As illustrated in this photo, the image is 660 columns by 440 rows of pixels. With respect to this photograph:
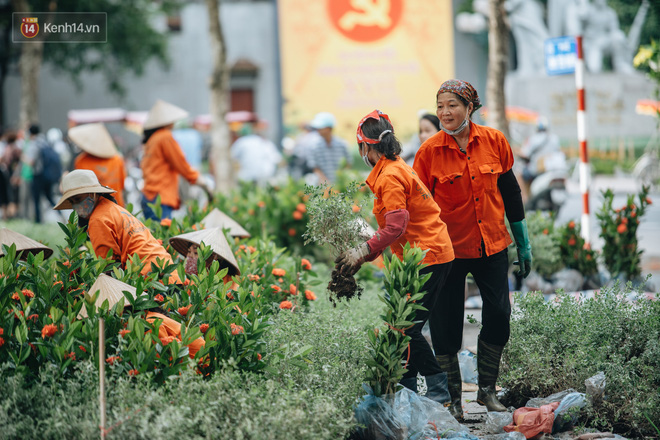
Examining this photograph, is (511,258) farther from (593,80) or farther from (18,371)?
(593,80)

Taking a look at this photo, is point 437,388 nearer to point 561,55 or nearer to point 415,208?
point 415,208

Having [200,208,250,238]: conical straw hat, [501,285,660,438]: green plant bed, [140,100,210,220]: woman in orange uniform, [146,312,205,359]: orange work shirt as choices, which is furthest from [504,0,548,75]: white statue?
[146,312,205,359]: orange work shirt

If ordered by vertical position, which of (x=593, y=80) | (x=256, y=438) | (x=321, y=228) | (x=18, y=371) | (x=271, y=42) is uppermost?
(x=271, y=42)

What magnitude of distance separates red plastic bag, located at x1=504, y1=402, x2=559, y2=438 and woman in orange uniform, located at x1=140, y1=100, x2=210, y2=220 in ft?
13.8

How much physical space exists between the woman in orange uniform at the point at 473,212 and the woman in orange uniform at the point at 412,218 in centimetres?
20

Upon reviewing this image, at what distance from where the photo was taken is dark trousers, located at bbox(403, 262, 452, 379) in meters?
4.31

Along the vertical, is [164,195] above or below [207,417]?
above

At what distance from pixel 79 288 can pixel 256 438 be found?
1.51 metres

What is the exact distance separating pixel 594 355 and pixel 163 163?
15.1ft

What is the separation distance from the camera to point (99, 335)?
343 centimetres

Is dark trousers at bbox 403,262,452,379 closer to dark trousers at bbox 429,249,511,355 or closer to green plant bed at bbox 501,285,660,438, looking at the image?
dark trousers at bbox 429,249,511,355

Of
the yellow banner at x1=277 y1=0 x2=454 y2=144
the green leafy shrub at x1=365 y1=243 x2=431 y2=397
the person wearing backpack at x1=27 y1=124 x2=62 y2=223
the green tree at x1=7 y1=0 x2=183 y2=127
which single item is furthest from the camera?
the yellow banner at x1=277 y1=0 x2=454 y2=144

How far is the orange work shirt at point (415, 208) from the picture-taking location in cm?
422

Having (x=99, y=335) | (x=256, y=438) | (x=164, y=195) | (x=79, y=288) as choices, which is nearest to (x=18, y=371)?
(x=99, y=335)
